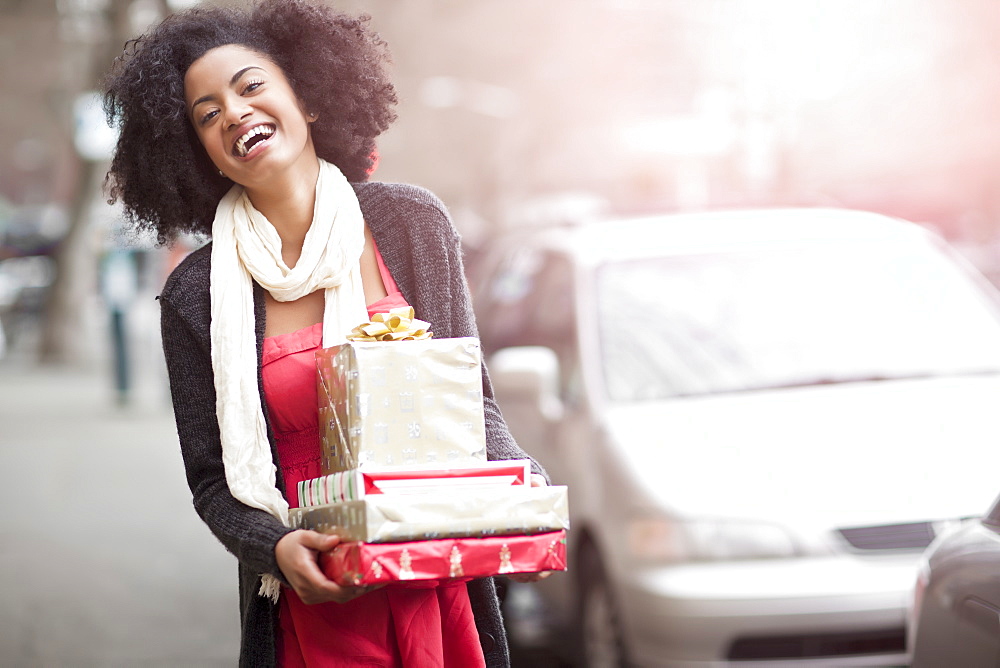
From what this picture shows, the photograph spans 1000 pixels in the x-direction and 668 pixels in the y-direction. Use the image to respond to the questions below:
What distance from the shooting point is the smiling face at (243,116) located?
2.39 m

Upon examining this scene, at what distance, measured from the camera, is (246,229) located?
7.97 ft

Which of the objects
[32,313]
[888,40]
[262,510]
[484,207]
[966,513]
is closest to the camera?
[262,510]

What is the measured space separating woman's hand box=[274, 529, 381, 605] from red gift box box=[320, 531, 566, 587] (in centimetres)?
2

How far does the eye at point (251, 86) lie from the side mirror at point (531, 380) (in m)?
2.54

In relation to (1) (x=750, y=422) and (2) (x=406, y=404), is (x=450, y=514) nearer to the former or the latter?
(2) (x=406, y=404)

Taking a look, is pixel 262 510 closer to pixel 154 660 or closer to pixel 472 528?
pixel 472 528

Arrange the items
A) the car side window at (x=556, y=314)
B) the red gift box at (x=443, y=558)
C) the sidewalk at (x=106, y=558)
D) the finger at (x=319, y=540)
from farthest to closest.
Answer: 1. the sidewalk at (x=106, y=558)
2. the car side window at (x=556, y=314)
3. the finger at (x=319, y=540)
4. the red gift box at (x=443, y=558)

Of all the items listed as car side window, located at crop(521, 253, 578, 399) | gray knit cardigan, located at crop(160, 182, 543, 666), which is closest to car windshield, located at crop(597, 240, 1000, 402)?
car side window, located at crop(521, 253, 578, 399)

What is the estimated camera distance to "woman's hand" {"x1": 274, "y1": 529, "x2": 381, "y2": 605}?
2113 mm

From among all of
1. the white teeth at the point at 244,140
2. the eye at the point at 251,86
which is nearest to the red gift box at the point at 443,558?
the white teeth at the point at 244,140

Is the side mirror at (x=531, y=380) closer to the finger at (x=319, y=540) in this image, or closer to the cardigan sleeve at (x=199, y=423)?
the cardigan sleeve at (x=199, y=423)

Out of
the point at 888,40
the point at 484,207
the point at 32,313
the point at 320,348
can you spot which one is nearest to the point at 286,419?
the point at 320,348

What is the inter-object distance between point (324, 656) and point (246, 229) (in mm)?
766

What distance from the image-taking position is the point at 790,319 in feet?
16.2
